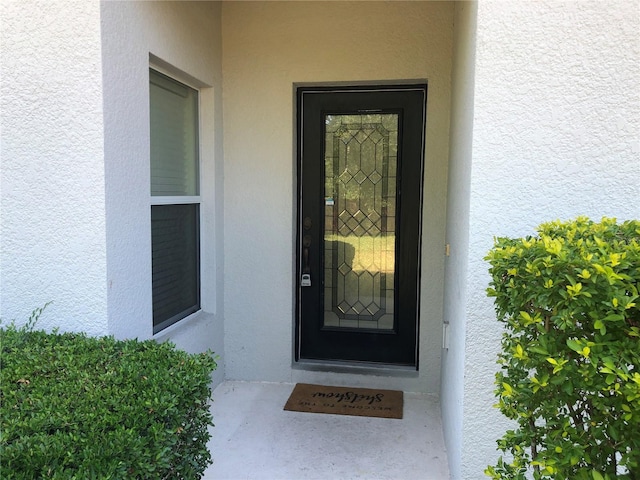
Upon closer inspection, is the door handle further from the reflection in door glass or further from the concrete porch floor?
the concrete porch floor

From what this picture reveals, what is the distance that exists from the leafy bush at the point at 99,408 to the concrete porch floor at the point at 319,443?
98cm

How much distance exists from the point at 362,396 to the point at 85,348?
2.41 meters

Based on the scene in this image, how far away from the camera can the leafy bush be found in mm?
1602

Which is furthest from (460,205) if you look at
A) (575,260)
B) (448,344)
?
(575,260)

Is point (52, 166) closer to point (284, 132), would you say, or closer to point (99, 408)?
point (99, 408)

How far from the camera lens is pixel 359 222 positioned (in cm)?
418

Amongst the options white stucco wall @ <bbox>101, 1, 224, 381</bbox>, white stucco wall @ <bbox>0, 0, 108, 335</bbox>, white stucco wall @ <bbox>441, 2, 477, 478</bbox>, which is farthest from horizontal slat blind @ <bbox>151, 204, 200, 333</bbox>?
white stucco wall @ <bbox>441, 2, 477, 478</bbox>

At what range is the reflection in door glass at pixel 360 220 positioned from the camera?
410cm

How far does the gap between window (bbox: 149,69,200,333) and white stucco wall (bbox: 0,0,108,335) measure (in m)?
0.71

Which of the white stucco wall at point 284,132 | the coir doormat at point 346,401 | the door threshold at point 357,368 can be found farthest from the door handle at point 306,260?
the coir doormat at point 346,401

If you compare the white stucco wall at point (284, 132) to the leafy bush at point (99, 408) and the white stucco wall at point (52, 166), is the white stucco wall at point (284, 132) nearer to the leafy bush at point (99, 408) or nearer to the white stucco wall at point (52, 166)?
the white stucco wall at point (52, 166)

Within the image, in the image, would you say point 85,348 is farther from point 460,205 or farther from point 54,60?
point 460,205

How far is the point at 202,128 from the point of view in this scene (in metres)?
3.98

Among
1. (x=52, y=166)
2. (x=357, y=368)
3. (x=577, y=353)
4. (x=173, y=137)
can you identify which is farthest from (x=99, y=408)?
(x=357, y=368)
